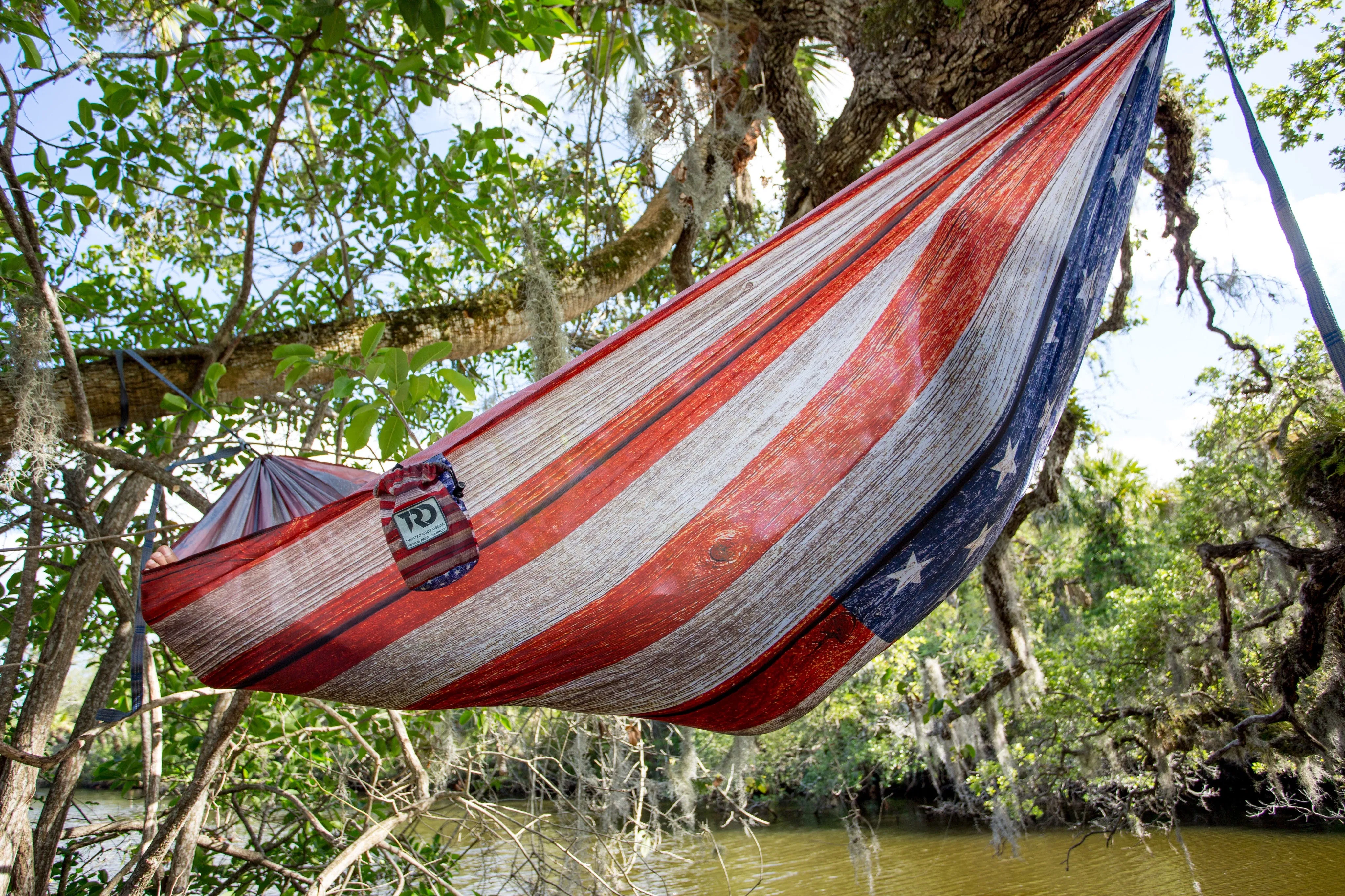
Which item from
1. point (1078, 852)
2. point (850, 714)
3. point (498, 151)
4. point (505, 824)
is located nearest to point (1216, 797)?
point (1078, 852)

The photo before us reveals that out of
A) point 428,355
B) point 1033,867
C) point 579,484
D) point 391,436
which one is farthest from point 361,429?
point 1033,867

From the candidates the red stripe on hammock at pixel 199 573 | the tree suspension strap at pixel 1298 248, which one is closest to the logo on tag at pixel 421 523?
the red stripe on hammock at pixel 199 573

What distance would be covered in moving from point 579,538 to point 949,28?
Answer: 1640 millimetres

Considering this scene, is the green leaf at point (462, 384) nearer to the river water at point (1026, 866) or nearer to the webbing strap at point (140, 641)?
the webbing strap at point (140, 641)

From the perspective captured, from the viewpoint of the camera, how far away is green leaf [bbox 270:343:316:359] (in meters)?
1.46

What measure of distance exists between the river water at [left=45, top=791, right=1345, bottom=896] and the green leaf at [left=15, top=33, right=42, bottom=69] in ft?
18.0

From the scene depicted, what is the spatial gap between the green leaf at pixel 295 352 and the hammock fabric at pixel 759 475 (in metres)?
0.54

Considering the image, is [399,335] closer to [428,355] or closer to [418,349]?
[418,349]

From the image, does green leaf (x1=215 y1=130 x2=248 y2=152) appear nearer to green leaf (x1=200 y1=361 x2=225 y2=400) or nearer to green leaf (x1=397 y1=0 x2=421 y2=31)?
green leaf (x1=200 y1=361 x2=225 y2=400)

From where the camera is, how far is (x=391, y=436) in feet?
4.16

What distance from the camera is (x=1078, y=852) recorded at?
26.1ft

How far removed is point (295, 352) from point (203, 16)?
3.46 ft

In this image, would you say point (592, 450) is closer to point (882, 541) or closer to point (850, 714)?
point (882, 541)

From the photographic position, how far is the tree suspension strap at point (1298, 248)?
906mm
